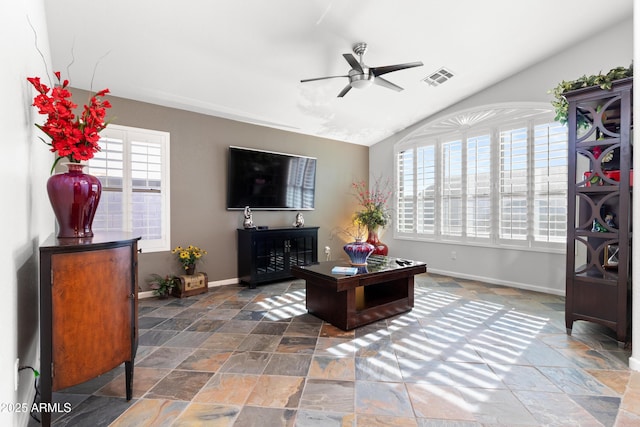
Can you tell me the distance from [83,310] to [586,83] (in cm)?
418

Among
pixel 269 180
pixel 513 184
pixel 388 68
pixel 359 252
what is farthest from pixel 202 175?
pixel 513 184

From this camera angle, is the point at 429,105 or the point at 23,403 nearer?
the point at 23,403

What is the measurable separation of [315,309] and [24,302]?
237 cm

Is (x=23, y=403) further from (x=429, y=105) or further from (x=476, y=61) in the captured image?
(x=429, y=105)

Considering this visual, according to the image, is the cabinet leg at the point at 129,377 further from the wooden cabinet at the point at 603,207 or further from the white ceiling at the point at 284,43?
the wooden cabinet at the point at 603,207

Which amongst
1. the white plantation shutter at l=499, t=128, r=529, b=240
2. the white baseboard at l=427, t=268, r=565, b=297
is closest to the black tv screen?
the white baseboard at l=427, t=268, r=565, b=297

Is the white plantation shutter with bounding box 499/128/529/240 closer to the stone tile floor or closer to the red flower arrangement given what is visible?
the stone tile floor

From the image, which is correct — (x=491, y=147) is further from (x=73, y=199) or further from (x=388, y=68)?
(x=73, y=199)

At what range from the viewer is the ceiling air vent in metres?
4.19

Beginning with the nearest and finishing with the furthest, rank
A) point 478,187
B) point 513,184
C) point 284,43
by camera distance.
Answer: point 284,43 < point 513,184 < point 478,187

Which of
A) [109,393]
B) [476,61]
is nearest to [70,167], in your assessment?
[109,393]

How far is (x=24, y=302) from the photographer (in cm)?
164

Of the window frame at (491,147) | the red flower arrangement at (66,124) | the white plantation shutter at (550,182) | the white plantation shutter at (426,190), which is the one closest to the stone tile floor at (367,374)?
the white plantation shutter at (550,182)

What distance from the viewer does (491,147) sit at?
15.7ft
